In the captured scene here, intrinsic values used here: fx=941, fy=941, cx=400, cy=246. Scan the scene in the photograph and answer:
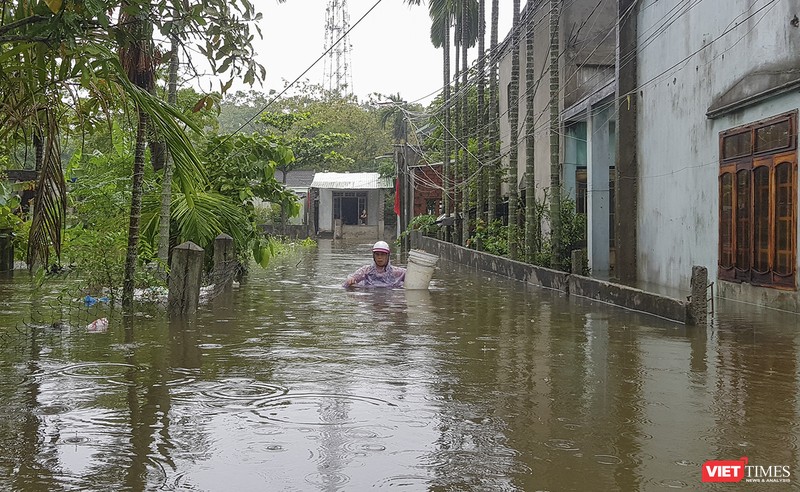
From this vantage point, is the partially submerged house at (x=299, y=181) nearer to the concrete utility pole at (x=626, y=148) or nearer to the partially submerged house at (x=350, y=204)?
the partially submerged house at (x=350, y=204)

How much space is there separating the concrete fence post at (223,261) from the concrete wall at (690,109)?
8.83 m

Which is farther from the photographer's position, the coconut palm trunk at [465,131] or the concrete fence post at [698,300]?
the coconut palm trunk at [465,131]

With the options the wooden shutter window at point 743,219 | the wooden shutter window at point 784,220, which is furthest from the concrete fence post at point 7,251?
the wooden shutter window at point 784,220

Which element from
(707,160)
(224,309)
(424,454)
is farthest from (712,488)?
(707,160)

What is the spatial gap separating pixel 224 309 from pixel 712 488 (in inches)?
419

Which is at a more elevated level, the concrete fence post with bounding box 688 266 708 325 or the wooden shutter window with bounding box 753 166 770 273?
the wooden shutter window with bounding box 753 166 770 273

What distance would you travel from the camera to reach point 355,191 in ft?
204

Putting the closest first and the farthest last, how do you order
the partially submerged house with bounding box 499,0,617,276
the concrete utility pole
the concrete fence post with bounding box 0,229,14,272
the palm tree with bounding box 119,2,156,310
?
the palm tree with bounding box 119,2,156,310 → the concrete utility pole → the concrete fence post with bounding box 0,229,14,272 → the partially submerged house with bounding box 499,0,617,276

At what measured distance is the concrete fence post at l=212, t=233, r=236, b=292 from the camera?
16.6m

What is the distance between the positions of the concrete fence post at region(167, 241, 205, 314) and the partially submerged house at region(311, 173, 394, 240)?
4515 centimetres

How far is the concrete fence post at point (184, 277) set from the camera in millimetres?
12883

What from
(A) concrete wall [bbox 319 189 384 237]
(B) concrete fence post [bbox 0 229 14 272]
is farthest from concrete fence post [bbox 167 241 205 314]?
(A) concrete wall [bbox 319 189 384 237]

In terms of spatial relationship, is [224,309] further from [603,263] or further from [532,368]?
[603,263]

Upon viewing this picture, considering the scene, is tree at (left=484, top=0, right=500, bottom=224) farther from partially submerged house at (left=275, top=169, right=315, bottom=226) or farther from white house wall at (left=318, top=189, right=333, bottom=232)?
partially submerged house at (left=275, top=169, right=315, bottom=226)
